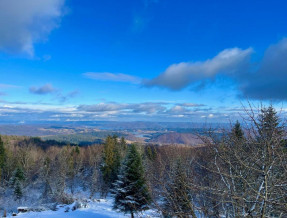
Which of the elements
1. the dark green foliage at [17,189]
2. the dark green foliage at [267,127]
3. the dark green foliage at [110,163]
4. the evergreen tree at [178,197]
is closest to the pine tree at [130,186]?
the evergreen tree at [178,197]

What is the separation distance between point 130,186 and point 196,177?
1051cm

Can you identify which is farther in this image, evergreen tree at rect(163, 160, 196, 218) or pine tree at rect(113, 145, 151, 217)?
pine tree at rect(113, 145, 151, 217)

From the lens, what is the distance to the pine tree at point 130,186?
1756cm

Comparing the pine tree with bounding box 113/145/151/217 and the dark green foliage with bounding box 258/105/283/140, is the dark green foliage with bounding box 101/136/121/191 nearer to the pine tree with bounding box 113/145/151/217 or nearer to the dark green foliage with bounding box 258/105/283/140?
the pine tree with bounding box 113/145/151/217

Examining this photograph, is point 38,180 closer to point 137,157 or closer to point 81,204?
point 81,204

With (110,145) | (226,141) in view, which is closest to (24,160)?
(110,145)

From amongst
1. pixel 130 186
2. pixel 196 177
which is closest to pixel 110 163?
pixel 130 186

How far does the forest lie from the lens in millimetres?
4816

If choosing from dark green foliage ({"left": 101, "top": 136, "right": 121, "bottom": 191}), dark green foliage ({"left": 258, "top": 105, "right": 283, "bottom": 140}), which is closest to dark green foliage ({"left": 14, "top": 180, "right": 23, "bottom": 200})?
dark green foliage ({"left": 101, "top": 136, "right": 121, "bottom": 191})

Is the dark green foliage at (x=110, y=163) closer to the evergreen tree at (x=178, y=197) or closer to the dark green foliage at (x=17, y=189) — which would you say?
the dark green foliage at (x=17, y=189)

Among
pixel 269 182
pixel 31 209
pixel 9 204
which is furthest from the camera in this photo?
pixel 9 204

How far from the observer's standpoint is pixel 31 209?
21.6 meters

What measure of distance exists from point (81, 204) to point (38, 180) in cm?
2839

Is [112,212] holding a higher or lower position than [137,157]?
lower
